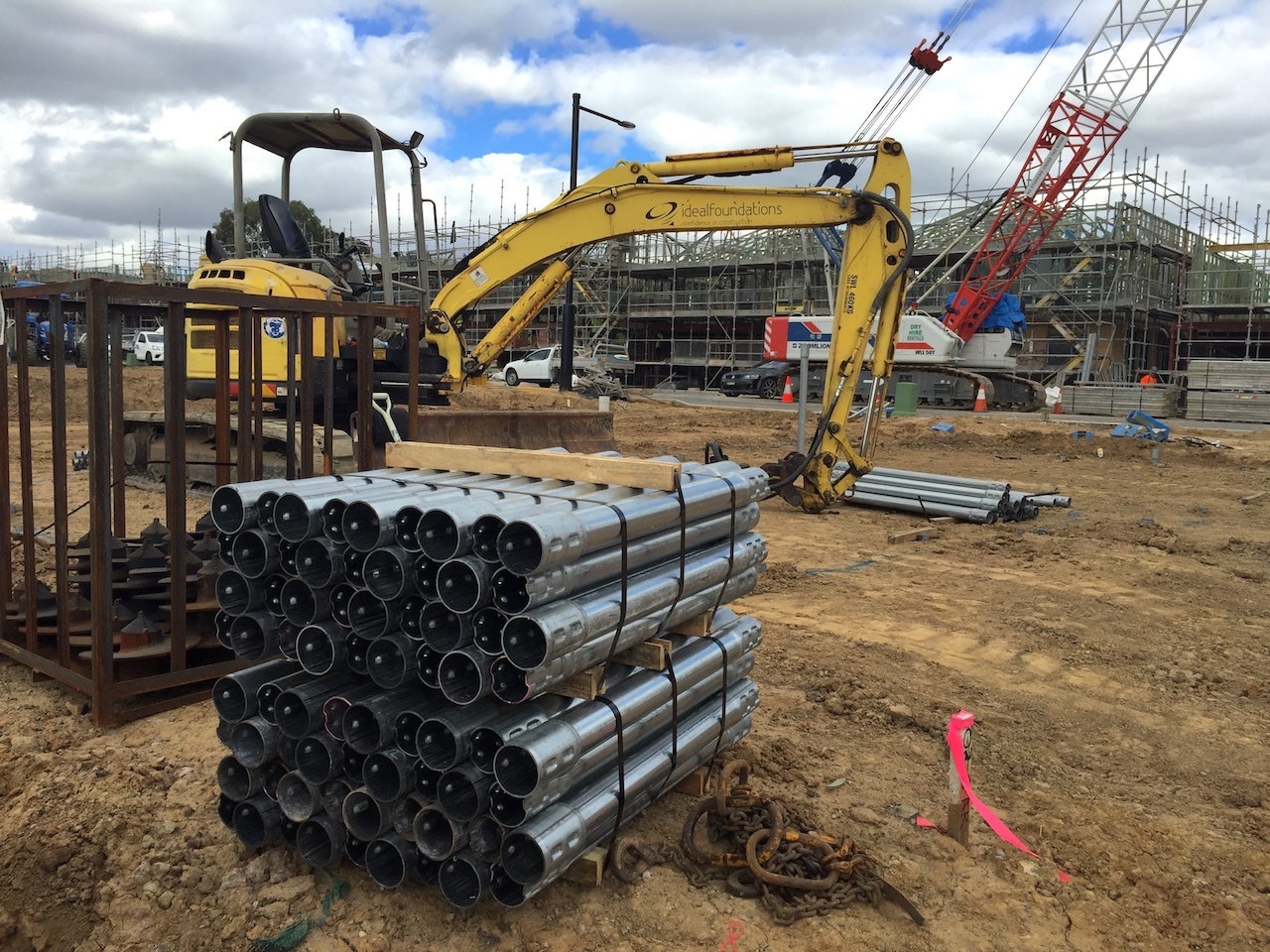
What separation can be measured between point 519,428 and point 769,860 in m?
9.06

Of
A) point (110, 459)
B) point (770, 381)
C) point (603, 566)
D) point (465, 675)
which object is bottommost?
point (465, 675)

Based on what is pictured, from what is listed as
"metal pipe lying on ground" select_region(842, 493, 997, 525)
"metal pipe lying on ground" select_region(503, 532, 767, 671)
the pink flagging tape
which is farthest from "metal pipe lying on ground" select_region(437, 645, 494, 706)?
"metal pipe lying on ground" select_region(842, 493, 997, 525)

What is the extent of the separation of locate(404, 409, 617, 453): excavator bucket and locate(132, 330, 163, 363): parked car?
2770cm

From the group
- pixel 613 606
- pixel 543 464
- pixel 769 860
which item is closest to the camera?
pixel 613 606

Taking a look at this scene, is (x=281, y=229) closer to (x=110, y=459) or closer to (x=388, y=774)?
(x=110, y=459)

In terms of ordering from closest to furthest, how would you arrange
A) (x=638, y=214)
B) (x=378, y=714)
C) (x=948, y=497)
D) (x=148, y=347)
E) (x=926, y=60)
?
(x=378, y=714) < (x=638, y=214) < (x=948, y=497) < (x=926, y=60) < (x=148, y=347)

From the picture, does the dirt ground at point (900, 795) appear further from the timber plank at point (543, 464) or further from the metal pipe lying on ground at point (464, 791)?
the timber plank at point (543, 464)

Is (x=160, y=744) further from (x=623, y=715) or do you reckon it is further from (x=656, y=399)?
(x=656, y=399)

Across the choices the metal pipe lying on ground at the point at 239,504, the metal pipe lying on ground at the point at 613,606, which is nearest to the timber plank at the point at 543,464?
the metal pipe lying on ground at the point at 613,606

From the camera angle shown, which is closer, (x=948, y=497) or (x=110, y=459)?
(x=110, y=459)

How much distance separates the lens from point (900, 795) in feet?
14.8

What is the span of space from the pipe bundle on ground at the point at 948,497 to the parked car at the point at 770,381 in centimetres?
2008

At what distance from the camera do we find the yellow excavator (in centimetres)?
1010

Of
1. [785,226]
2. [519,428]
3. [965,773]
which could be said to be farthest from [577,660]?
[519,428]
